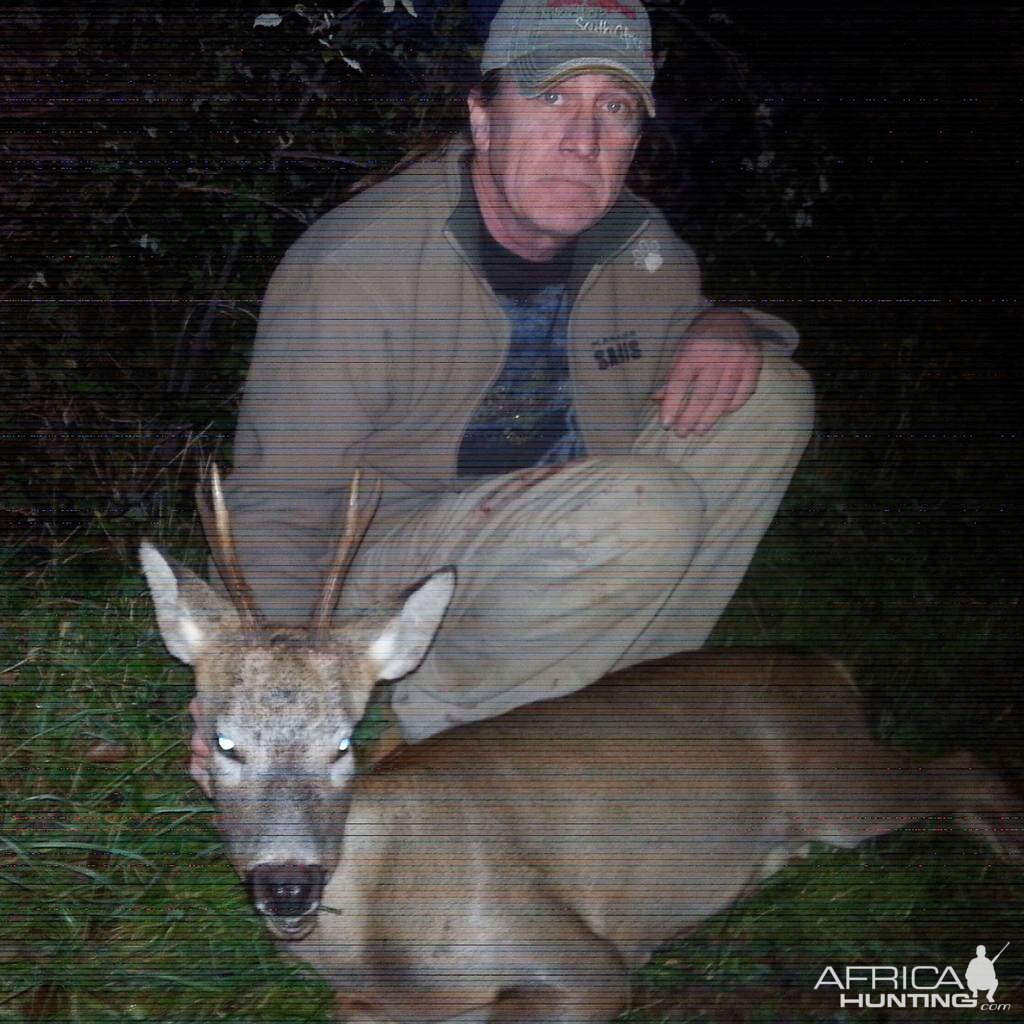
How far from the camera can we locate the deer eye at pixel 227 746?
1330 millimetres

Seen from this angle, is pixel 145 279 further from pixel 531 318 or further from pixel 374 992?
pixel 374 992

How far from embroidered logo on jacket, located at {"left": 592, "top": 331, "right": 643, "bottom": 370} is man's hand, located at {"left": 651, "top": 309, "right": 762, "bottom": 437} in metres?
0.07

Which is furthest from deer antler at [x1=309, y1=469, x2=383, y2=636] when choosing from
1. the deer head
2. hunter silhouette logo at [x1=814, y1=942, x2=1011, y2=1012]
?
hunter silhouette logo at [x1=814, y1=942, x2=1011, y2=1012]

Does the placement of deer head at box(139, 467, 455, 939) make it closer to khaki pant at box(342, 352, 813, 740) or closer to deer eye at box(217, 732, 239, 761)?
deer eye at box(217, 732, 239, 761)

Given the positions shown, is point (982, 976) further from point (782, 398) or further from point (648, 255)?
point (648, 255)

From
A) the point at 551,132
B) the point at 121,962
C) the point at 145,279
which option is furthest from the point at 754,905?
the point at 145,279

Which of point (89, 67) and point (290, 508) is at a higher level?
point (89, 67)

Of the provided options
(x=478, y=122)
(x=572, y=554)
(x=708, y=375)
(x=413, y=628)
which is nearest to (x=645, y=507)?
(x=572, y=554)

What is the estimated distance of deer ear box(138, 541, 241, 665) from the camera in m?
1.38

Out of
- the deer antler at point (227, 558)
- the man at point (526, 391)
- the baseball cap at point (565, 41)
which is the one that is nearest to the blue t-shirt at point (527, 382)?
the man at point (526, 391)

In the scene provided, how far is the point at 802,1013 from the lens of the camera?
149cm

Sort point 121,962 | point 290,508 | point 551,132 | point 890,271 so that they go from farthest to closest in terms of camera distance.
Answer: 1. point 890,271
2. point 551,132
3. point 290,508
4. point 121,962

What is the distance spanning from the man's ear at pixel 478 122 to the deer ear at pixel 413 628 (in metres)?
0.69

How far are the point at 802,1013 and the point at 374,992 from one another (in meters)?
0.57
